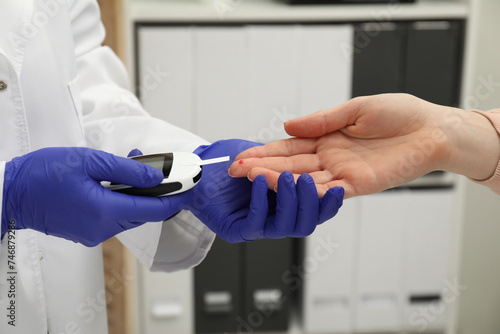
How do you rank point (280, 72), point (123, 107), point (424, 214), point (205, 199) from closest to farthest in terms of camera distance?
point (205, 199) → point (123, 107) → point (280, 72) → point (424, 214)

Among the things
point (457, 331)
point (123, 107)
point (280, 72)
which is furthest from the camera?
point (457, 331)

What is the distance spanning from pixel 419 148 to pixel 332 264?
871 mm

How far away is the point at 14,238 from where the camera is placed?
32.0 inches

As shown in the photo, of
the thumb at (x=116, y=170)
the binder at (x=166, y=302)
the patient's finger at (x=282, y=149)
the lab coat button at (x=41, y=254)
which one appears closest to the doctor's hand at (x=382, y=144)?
the patient's finger at (x=282, y=149)

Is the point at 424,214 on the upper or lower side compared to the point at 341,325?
upper

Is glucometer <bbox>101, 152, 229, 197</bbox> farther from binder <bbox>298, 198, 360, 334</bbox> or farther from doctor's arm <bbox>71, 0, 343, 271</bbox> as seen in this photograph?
binder <bbox>298, 198, 360, 334</bbox>

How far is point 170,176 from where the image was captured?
0.74m

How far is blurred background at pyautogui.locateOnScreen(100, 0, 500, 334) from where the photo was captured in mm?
1605

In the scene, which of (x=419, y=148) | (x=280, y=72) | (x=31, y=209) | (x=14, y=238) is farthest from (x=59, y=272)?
(x=280, y=72)

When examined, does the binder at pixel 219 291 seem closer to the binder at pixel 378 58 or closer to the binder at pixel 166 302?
the binder at pixel 166 302

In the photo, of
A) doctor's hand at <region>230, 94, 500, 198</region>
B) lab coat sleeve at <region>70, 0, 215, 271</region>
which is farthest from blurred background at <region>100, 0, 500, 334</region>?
doctor's hand at <region>230, 94, 500, 198</region>

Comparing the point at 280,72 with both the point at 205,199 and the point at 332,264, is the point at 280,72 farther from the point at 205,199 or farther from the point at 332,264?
the point at 205,199

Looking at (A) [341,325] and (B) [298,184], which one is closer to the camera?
(B) [298,184]

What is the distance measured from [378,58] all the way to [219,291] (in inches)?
33.8
